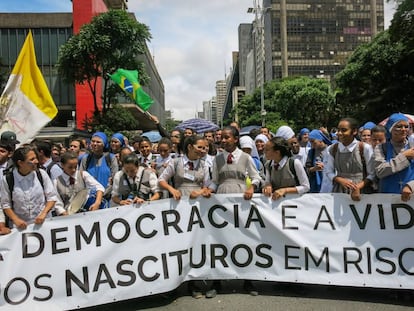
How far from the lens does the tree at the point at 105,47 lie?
28875mm

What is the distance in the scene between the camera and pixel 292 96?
50781 millimetres

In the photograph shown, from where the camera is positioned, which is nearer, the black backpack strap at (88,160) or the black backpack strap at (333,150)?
the black backpack strap at (333,150)

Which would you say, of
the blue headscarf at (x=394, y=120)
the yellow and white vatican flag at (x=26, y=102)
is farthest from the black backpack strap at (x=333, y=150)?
the yellow and white vatican flag at (x=26, y=102)

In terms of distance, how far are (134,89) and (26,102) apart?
124 inches

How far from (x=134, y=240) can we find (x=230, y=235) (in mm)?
971

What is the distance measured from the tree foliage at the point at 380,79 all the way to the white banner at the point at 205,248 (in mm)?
23349

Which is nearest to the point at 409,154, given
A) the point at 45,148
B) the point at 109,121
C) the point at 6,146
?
the point at 6,146

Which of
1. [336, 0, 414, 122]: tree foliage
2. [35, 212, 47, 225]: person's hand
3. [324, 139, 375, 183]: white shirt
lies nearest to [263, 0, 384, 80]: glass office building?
[336, 0, 414, 122]: tree foliage

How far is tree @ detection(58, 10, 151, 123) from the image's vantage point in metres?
28.9

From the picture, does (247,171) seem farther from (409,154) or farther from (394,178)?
(409,154)

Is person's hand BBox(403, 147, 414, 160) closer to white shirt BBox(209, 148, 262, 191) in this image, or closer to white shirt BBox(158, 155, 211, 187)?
white shirt BBox(209, 148, 262, 191)

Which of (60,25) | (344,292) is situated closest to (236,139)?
(344,292)

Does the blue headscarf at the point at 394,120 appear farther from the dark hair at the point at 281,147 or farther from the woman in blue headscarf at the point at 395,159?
the dark hair at the point at 281,147

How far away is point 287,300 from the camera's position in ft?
14.9
